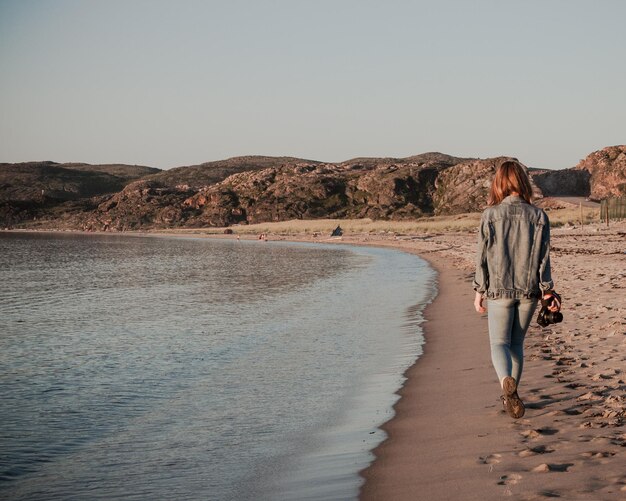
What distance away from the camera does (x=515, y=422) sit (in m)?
7.00

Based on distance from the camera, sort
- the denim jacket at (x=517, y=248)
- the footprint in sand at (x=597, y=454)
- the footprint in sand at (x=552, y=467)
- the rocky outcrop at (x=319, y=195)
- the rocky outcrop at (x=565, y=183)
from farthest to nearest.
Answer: the rocky outcrop at (x=319, y=195) → the rocky outcrop at (x=565, y=183) → the denim jacket at (x=517, y=248) → the footprint in sand at (x=597, y=454) → the footprint in sand at (x=552, y=467)

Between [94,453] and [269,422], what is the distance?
1805mm

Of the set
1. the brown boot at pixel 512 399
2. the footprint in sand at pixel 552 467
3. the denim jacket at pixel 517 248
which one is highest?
the denim jacket at pixel 517 248

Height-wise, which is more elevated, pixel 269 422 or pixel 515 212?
pixel 515 212

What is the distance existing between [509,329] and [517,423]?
86 cm

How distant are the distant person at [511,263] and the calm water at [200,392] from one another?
146 centimetres

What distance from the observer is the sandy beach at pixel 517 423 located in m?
5.33

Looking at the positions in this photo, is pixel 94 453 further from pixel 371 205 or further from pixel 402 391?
pixel 371 205

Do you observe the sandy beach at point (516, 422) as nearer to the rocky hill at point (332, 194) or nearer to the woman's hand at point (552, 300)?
the woman's hand at point (552, 300)

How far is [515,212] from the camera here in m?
6.86

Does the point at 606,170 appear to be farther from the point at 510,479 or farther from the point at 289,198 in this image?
the point at 510,479

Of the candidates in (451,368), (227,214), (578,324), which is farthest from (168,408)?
(227,214)

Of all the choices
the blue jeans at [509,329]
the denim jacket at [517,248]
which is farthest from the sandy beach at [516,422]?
the denim jacket at [517,248]

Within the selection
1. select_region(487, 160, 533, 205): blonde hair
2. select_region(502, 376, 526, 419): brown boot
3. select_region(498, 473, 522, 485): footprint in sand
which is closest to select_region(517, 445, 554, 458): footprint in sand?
select_region(498, 473, 522, 485): footprint in sand
